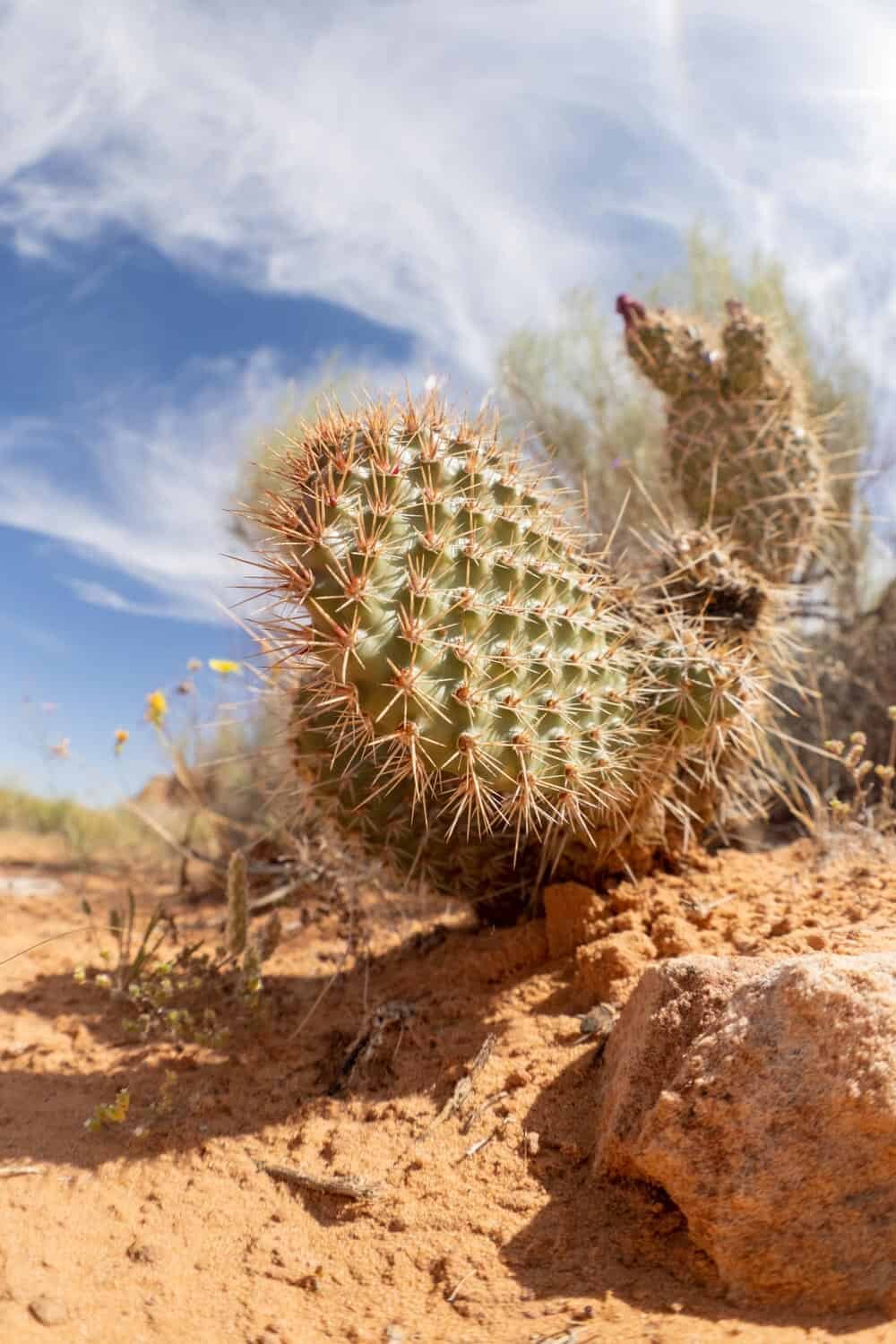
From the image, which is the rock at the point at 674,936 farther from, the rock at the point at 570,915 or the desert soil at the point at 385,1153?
the rock at the point at 570,915

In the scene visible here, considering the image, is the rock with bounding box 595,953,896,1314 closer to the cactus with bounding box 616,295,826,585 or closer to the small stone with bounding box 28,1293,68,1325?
the small stone with bounding box 28,1293,68,1325

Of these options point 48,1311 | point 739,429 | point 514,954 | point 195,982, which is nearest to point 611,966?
point 514,954

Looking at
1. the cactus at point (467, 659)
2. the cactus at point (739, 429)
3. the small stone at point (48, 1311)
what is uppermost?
the cactus at point (739, 429)

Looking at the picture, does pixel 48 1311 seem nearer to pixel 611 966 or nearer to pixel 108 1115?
pixel 108 1115

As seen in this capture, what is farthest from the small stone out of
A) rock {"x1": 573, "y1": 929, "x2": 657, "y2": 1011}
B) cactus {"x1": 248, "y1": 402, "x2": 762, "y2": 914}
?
rock {"x1": 573, "y1": 929, "x2": 657, "y2": 1011}

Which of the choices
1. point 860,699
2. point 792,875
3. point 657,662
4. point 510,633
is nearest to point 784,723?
point 860,699

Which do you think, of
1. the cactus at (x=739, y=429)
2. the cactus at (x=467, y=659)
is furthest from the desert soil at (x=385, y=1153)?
the cactus at (x=739, y=429)
